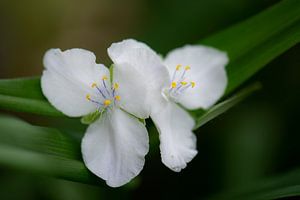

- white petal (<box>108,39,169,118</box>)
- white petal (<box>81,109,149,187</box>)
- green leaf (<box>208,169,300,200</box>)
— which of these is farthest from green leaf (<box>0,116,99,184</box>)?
green leaf (<box>208,169,300,200</box>)

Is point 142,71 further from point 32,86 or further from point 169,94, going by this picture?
point 32,86

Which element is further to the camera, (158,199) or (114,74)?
(158,199)

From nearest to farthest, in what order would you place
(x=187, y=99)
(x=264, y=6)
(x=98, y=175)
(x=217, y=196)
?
(x=98, y=175)
(x=187, y=99)
(x=217, y=196)
(x=264, y=6)

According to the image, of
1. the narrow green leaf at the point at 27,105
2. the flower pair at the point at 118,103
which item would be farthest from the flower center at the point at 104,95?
the narrow green leaf at the point at 27,105

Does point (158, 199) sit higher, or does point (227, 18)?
point (227, 18)

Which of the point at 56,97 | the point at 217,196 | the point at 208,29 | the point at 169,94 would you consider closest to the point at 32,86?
the point at 56,97

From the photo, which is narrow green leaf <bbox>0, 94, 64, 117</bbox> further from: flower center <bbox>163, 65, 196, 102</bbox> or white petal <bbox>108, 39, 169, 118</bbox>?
flower center <bbox>163, 65, 196, 102</bbox>

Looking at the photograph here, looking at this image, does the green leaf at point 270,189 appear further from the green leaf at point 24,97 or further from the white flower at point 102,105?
the green leaf at point 24,97
